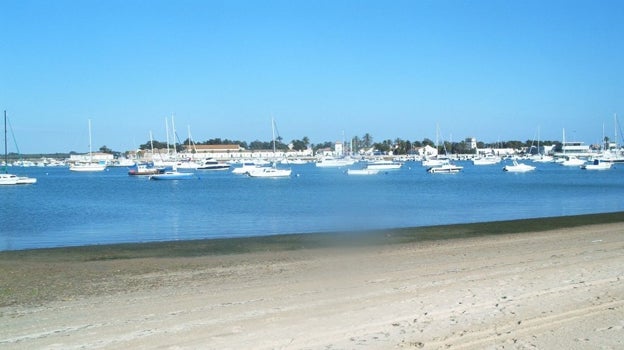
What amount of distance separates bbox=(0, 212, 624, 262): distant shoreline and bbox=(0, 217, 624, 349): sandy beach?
105 inches

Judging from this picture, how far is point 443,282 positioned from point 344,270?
9.35 ft

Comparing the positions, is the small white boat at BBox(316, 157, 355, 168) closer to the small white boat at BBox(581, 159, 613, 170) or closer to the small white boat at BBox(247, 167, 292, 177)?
the small white boat at BBox(581, 159, 613, 170)

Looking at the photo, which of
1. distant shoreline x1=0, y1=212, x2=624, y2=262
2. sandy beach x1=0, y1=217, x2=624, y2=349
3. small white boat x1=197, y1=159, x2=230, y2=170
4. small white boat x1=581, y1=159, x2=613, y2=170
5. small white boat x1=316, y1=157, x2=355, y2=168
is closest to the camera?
sandy beach x1=0, y1=217, x2=624, y2=349

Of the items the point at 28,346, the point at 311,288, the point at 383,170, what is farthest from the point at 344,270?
the point at 383,170

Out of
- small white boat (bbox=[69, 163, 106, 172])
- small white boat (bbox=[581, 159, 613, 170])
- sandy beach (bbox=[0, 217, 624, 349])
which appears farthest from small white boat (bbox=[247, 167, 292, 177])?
sandy beach (bbox=[0, 217, 624, 349])

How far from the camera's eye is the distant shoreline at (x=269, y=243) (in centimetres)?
2173

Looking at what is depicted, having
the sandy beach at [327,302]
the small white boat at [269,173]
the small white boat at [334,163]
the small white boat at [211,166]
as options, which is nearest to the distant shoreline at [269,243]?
A: the sandy beach at [327,302]

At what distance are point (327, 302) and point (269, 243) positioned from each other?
515 inches

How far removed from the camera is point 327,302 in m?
11.5

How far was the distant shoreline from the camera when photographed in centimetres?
2173

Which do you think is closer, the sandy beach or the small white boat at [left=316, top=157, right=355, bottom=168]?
the sandy beach

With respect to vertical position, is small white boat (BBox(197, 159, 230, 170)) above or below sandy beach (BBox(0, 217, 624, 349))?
below

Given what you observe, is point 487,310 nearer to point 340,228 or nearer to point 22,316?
point 22,316

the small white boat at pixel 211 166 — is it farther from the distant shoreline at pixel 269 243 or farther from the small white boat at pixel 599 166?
the distant shoreline at pixel 269 243
